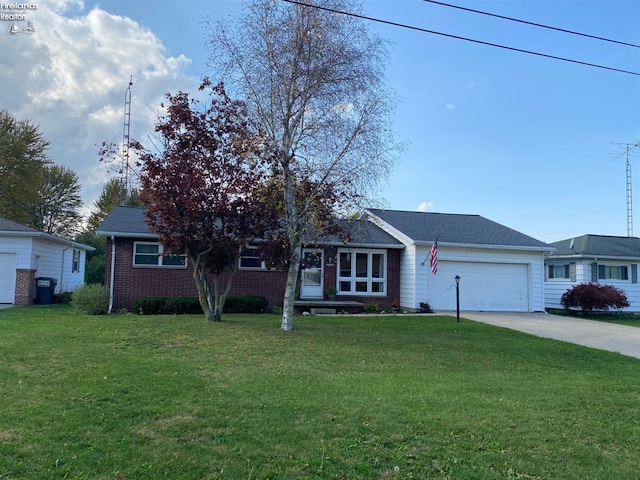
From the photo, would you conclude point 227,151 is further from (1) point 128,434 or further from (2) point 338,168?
(1) point 128,434

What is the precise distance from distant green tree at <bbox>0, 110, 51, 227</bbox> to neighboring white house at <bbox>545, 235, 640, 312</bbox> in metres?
35.2

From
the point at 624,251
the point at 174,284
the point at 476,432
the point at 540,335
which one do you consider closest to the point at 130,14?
the point at 174,284

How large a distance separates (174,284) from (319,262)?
18.2 feet

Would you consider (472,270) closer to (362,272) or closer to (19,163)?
(362,272)

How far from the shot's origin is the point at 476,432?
476 centimetres

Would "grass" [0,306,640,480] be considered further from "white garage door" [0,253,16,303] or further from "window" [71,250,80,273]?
"window" [71,250,80,273]

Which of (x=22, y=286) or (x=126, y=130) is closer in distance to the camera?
(x=22, y=286)

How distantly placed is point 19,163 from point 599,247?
123ft

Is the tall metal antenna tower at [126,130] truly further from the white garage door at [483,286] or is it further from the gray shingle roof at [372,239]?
the white garage door at [483,286]

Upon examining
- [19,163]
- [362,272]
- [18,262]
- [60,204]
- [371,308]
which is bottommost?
[371,308]

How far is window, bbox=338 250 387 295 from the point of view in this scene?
61.3 ft

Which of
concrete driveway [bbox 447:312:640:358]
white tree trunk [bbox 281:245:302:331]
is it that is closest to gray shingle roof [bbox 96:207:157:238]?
white tree trunk [bbox 281:245:302:331]

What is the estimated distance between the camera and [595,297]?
19969 mm

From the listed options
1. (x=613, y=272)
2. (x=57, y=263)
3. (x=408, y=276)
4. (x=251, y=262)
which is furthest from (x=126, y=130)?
(x=613, y=272)
